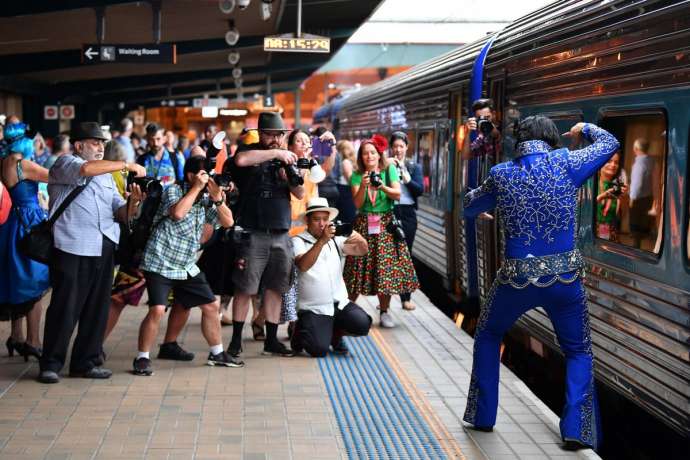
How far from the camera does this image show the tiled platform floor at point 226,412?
562 centimetres

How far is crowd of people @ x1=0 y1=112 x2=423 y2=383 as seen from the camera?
279 inches

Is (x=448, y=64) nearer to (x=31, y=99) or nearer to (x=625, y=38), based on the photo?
(x=625, y=38)

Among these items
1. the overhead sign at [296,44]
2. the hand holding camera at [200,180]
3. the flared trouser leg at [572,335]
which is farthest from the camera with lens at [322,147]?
the overhead sign at [296,44]

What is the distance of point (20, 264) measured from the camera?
7766 millimetres

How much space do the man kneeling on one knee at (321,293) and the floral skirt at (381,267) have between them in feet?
3.96

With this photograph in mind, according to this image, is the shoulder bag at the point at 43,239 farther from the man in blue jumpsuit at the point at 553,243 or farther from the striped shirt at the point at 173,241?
the man in blue jumpsuit at the point at 553,243

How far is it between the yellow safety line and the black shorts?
1500mm

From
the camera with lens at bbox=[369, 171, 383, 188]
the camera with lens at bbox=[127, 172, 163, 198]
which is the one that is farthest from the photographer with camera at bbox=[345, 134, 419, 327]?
the camera with lens at bbox=[127, 172, 163, 198]

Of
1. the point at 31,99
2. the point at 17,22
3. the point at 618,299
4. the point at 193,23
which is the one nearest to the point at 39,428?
the point at 618,299

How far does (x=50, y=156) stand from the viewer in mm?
13070

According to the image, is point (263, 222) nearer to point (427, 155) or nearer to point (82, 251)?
point (82, 251)

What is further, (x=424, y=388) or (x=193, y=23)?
(x=193, y=23)

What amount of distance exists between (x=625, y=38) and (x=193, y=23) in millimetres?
14932

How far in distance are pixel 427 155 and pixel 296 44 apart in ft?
10.2
